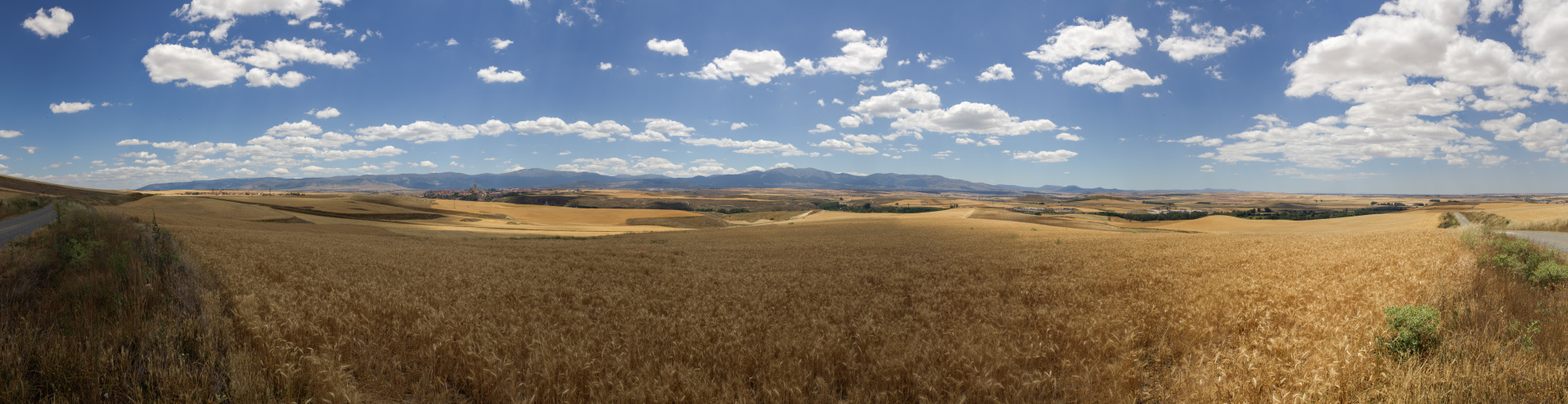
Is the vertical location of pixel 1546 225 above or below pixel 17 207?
below

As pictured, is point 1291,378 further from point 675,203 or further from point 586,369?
point 675,203

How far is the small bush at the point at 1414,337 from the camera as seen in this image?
5371 millimetres

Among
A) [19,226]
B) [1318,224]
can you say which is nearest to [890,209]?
[1318,224]

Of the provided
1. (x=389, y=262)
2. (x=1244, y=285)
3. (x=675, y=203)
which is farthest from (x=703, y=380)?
(x=675, y=203)

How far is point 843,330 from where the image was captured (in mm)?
7172

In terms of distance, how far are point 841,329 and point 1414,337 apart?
6052 millimetres

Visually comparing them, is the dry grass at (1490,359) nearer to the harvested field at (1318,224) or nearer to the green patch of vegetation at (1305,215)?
the harvested field at (1318,224)

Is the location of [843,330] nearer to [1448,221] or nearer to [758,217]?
[1448,221]

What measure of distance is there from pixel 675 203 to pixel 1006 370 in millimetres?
141386

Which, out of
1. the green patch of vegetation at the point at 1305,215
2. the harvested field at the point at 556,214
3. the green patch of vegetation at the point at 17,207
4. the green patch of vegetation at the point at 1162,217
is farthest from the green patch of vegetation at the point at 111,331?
the green patch of vegetation at the point at 1162,217

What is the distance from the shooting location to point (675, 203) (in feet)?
470

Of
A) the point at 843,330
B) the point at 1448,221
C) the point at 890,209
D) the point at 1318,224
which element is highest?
the point at 1448,221

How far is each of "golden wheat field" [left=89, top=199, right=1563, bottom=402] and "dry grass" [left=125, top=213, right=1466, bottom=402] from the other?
4cm

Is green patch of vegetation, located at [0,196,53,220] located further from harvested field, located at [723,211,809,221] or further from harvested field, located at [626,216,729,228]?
harvested field, located at [723,211,809,221]
